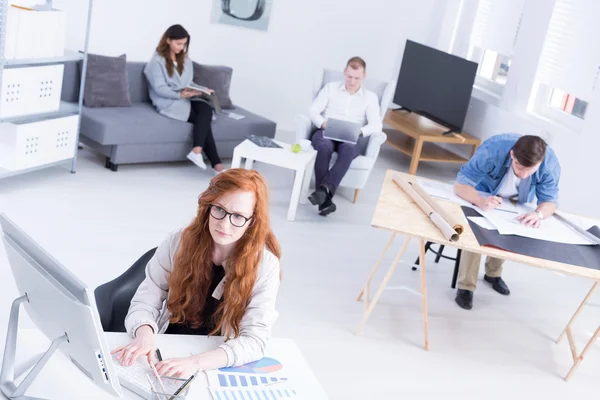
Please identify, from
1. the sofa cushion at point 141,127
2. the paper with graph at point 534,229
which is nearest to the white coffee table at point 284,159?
the sofa cushion at point 141,127

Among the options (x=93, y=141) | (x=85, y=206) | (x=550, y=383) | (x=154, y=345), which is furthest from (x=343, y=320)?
(x=93, y=141)

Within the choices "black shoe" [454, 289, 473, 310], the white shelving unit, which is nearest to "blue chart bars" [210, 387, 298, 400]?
"black shoe" [454, 289, 473, 310]

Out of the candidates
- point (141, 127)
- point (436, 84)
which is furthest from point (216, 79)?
point (436, 84)

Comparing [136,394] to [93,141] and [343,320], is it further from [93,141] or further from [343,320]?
[93,141]

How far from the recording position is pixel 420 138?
7.20 meters

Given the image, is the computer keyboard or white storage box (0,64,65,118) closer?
the computer keyboard

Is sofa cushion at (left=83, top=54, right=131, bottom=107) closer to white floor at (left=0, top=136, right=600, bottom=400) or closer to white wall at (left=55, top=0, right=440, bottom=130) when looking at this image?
white floor at (left=0, top=136, right=600, bottom=400)

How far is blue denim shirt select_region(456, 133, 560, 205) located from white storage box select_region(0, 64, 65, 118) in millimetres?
2809

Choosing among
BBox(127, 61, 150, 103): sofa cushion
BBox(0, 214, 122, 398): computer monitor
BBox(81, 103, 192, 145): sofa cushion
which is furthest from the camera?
BBox(127, 61, 150, 103): sofa cushion

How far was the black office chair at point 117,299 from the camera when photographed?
2.67 meters

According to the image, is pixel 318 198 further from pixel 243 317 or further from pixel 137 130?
pixel 243 317

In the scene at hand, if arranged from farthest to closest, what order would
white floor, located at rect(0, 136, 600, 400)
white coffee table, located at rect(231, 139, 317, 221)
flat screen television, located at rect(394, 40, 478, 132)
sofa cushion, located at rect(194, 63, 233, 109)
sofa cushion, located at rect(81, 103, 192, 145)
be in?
flat screen television, located at rect(394, 40, 478, 132), sofa cushion, located at rect(194, 63, 233, 109), sofa cushion, located at rect(81, 103, 192, 145), white coffee table, located at rect(231, 139, 317, 221), white floor, located at rect(0, 136, 600, 400)

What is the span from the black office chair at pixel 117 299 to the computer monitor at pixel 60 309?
0.62 meters

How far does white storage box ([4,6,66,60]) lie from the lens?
16.1 ft
